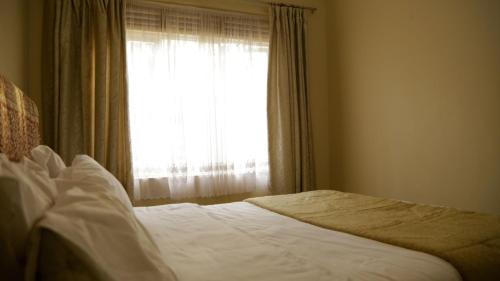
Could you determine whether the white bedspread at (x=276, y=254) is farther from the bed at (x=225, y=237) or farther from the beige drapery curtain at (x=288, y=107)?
the beige drapery curtain at (x=288, y=107)

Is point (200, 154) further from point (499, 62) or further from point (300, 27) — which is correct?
point (499, 62)

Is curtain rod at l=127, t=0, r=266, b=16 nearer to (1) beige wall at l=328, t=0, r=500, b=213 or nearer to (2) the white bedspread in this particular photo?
(1) beige wall at l=328, t=0, r=500, b=213

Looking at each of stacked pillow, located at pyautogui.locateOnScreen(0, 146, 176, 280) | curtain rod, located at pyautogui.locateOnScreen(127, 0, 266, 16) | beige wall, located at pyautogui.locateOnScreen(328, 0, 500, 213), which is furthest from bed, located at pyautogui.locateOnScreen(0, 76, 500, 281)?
curtain rod, located at pyautogui.locateOnScreen(127, 0, 266, 16)

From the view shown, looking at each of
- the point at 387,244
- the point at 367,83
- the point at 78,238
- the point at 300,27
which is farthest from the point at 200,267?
the point at 300,27

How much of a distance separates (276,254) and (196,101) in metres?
2.34

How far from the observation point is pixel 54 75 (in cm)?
276

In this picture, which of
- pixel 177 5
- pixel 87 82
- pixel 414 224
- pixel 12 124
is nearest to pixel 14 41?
pixel 87 82

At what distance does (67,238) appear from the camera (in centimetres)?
54

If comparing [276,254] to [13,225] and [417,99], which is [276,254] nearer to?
[13,225]

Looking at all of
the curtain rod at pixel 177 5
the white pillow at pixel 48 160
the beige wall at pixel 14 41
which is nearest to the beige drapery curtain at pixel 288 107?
the curtain rod at pixel 177 5

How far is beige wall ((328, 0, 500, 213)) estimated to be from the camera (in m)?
2.41

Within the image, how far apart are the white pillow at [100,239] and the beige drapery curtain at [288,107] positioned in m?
2.86

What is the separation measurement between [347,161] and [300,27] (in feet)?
5.19

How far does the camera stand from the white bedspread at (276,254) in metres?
0.97
